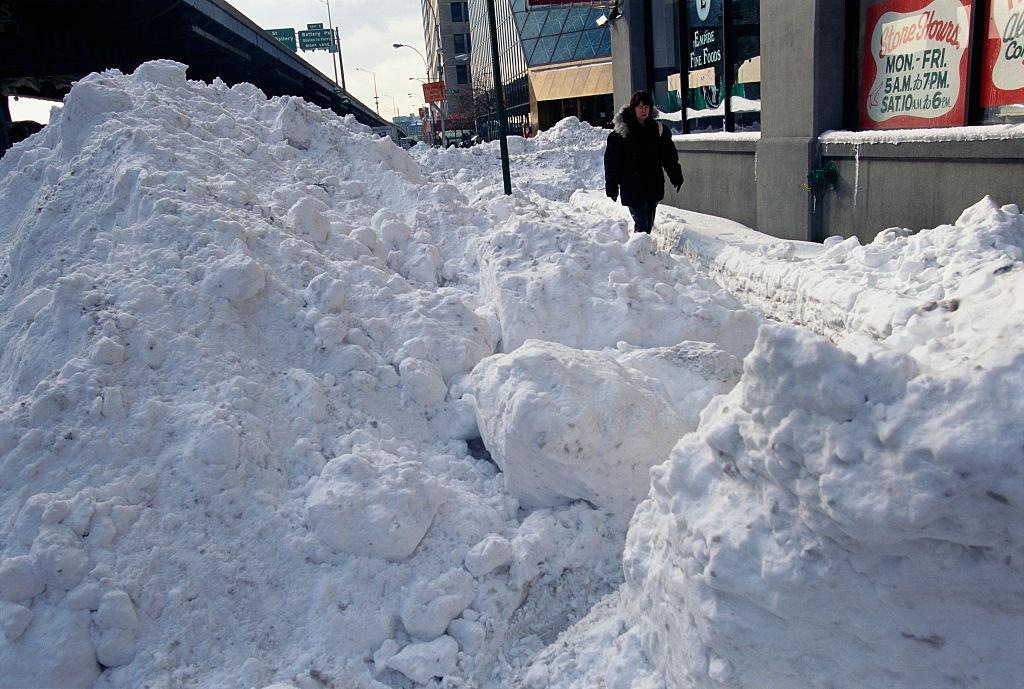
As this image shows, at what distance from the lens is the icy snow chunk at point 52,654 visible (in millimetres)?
2740

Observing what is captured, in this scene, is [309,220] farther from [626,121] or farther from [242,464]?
[626,121]

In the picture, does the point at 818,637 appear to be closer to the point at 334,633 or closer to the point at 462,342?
the point at 334,633

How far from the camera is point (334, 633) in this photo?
296 cm

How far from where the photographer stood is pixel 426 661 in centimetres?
284

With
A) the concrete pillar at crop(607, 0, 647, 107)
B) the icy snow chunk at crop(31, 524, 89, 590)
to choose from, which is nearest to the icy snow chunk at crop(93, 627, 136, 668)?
the icy snow chunk at crop(31, 524, 89, 590)

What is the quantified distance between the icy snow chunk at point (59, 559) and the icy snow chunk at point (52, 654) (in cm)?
11

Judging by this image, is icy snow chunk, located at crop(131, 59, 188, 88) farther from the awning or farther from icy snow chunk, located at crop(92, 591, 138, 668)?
the awning

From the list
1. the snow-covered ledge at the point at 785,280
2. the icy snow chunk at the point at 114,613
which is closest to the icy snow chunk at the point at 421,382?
the icy snow chunk at the point at 114,613

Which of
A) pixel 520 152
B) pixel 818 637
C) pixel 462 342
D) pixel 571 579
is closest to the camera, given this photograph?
pixel 818 637

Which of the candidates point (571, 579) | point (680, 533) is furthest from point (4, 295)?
point (680, 533)

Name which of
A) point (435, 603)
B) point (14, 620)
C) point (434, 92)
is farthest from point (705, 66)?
point (434, 92)

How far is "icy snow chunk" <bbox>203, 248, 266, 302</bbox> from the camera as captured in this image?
4.27 m

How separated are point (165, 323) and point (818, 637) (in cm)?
347

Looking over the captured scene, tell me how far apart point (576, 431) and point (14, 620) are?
2.30 metres
